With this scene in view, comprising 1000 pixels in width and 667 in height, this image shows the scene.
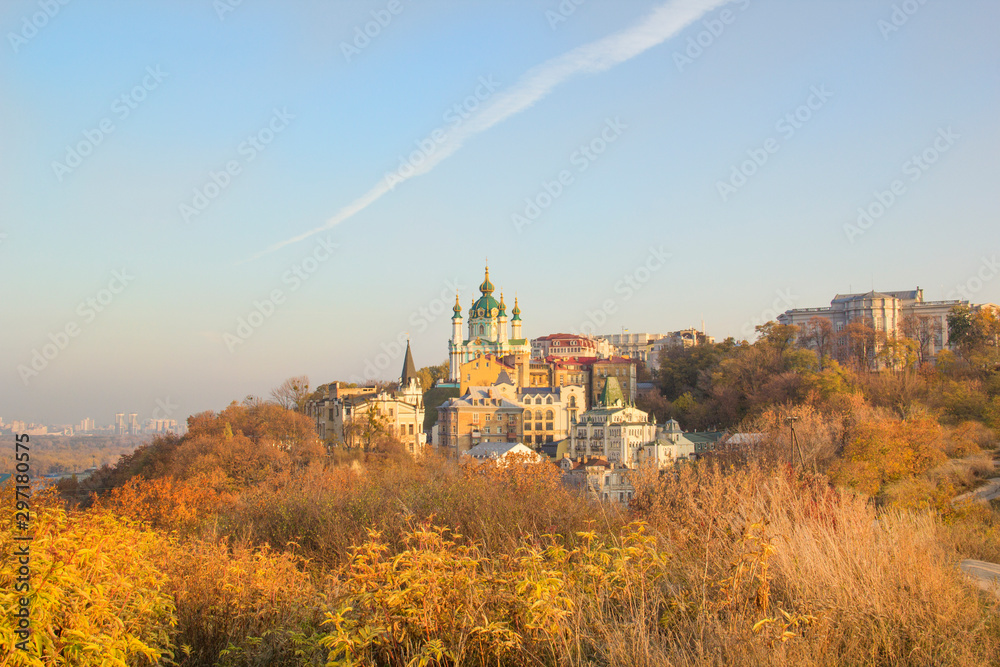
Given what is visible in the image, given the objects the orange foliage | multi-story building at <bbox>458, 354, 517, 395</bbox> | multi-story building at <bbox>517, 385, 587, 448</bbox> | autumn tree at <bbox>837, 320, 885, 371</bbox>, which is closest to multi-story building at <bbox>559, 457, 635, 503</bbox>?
the orange foliage

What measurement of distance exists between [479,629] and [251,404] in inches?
1484

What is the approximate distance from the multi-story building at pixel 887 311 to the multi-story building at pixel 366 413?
37.2m

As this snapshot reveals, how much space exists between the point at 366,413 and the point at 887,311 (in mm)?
50350

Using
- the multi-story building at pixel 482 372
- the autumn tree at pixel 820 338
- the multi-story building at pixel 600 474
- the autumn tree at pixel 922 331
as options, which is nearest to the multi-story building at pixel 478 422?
the multi-story building at pixel 482 372

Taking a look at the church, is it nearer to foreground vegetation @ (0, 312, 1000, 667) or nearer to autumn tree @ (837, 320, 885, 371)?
autumn tree @ (837, 320, 885, 371)

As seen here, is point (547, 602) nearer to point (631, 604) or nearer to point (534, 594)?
point (534, 594)

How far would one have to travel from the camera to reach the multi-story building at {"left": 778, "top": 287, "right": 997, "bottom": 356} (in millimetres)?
66938

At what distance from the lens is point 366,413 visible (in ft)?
138

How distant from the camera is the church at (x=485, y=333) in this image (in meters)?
65.4

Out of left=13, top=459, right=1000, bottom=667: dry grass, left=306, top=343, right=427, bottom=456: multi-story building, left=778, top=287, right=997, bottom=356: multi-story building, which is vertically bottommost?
left=306, top=343, right=427, bottom=456: multi-story building

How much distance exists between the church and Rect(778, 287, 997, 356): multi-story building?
79.1ft

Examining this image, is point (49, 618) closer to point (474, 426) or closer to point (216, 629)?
point (216, 629)

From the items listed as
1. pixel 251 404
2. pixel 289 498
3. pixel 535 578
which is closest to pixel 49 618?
pixel 535 578

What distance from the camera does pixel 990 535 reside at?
8695mm
